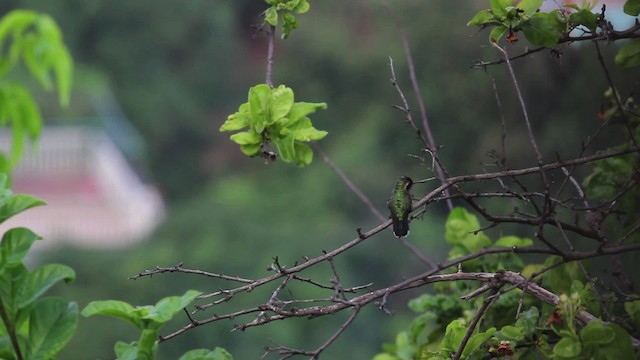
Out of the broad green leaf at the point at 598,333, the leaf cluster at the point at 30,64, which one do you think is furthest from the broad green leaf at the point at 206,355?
the leaf cluster at the point at 30,64

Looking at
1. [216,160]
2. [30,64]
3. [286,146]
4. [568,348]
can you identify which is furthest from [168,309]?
[216,160]

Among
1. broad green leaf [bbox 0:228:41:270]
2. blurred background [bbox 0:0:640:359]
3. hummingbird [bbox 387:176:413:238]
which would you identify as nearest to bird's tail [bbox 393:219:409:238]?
hummingbird [bbox 387:176:413:238]

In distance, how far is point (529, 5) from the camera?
21.2 inches

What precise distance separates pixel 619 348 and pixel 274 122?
22cm

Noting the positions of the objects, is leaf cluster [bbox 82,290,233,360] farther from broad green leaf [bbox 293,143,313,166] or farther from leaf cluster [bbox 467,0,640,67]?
leaf cluster [bbox 467,0,640,67]

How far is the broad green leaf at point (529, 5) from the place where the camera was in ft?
1.76

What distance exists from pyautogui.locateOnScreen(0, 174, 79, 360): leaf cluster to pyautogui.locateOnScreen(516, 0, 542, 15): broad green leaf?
0.94ft

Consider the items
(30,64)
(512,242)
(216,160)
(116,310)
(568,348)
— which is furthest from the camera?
(216,160)

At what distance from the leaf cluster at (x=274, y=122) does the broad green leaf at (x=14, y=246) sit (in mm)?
126

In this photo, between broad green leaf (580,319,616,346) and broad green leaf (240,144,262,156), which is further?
broad green leaf (240,144,262,156)

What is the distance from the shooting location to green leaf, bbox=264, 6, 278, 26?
0.60 metres

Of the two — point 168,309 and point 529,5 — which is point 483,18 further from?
point 168,309

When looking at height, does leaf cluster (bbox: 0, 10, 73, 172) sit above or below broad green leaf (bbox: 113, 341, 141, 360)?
above

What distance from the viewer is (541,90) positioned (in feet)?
5.78
